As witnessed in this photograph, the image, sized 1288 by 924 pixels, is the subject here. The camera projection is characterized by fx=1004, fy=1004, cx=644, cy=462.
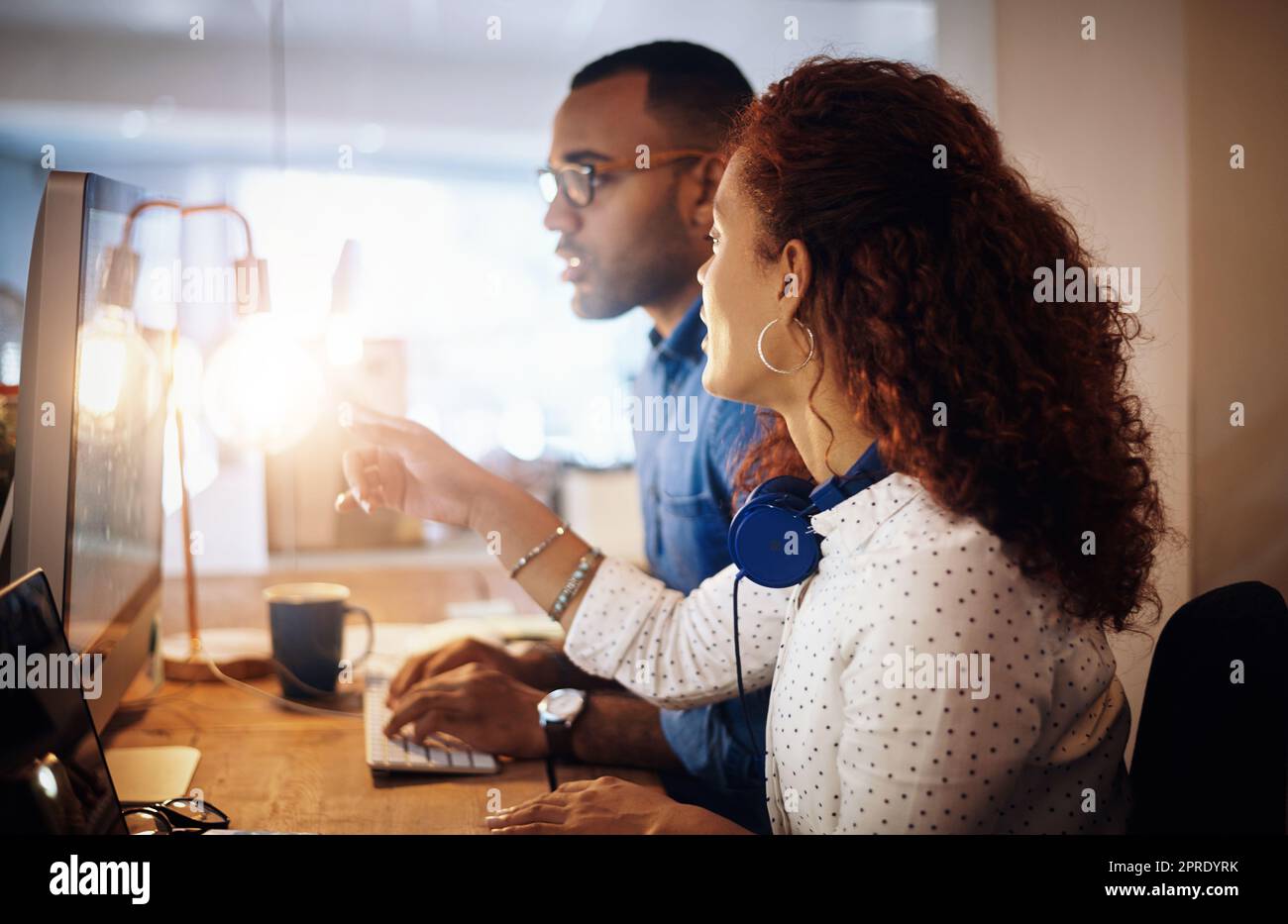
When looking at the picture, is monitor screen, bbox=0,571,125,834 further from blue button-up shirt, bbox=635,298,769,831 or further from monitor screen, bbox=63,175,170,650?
blue button-up shirt, bbox=635,298,769,831

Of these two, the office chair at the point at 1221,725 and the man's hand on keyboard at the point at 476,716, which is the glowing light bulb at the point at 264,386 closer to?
the man's hand on keyboard at the point at 476,716

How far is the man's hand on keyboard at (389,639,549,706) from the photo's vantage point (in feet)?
4.23

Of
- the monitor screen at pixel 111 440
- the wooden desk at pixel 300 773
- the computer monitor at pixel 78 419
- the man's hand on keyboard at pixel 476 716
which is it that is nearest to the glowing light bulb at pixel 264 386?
the monitor screen at pixel 111 440

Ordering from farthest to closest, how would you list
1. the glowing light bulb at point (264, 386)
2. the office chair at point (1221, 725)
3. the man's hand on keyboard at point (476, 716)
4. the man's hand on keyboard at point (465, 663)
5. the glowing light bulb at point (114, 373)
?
the glowing light bulb at point (264, 386), the man's hand on keyboard at point (465, 663), the man's hand on keyboard at point (476, 716), the glowing light bulb at point (114, 373), the office chair at point (1221, 725)

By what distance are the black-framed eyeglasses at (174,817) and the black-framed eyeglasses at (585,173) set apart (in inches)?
36.4

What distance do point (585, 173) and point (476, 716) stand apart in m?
0.79

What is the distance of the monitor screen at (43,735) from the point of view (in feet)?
2.22

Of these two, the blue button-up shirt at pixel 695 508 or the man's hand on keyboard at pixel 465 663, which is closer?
the blue button-up shirt at pixel 695 508

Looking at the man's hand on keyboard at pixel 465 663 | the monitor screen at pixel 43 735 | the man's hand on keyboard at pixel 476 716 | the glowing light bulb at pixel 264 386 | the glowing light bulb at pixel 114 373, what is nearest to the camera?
the monitor screen at pixel 43 735

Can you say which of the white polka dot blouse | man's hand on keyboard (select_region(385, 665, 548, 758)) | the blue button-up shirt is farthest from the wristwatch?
the white polka dot blouse

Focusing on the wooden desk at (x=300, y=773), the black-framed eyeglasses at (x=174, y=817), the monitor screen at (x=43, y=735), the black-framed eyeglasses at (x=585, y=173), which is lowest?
the wooden desk at (x=300, y=773)

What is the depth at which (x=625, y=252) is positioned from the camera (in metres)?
1.51

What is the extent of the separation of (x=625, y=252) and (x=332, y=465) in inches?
131
